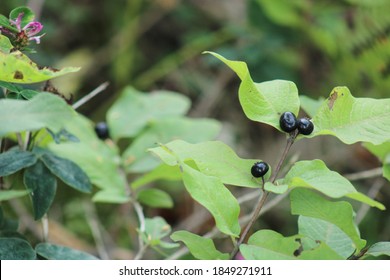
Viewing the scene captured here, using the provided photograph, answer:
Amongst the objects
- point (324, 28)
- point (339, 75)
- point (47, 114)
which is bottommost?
point (339, 75)

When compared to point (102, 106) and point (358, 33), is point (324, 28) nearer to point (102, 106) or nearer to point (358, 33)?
point (358, 33)

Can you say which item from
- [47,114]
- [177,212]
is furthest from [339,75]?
[47,114]

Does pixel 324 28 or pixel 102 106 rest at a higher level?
pixel 324 28

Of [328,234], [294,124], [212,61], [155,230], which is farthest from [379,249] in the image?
[212,61]

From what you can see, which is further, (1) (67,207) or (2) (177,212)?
(2) (177,212)

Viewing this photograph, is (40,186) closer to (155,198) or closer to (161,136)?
(155,198)
